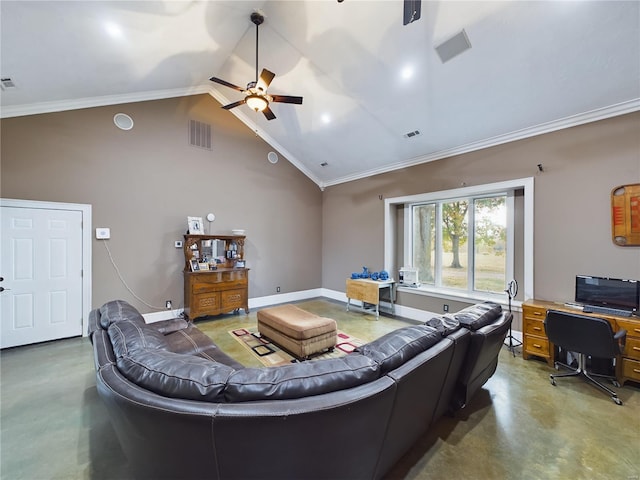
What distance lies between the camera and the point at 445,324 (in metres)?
1.92

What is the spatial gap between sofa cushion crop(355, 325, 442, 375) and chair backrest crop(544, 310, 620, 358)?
178 cm

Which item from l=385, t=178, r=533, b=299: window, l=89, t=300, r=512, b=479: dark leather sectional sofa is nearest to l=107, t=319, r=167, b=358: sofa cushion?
l=89, t=300, r=512, b=479: dark leather sectional sofa

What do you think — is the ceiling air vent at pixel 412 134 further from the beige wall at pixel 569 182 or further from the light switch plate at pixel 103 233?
the light switch plate at pixel 103 233

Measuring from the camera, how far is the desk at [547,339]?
8.60 ft

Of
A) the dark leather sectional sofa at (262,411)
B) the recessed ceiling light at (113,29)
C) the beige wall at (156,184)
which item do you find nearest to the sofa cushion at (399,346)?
the dark leather sectional sofa at (262,411)

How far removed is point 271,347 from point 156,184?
3.48m

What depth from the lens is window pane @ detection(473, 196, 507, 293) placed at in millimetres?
4180

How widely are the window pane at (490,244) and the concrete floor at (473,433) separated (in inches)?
60.9

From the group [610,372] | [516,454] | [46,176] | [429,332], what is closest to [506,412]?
[516,454]

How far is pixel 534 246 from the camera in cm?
364

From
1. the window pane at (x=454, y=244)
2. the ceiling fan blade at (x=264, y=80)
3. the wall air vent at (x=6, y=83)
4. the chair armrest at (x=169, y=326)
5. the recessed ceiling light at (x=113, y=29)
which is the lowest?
the chair armrest at (x=169, y=326)

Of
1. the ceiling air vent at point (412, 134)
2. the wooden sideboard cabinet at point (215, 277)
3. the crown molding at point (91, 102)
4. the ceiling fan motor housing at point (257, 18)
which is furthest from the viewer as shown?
the wooden sideboard cabinet at point (215, 277)

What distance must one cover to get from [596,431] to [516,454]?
82cm

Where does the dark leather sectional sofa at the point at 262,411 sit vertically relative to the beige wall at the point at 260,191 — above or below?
below
